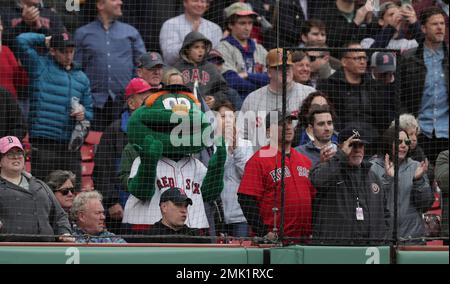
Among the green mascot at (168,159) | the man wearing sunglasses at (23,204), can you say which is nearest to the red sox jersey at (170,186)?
the green mascot at (168,159)

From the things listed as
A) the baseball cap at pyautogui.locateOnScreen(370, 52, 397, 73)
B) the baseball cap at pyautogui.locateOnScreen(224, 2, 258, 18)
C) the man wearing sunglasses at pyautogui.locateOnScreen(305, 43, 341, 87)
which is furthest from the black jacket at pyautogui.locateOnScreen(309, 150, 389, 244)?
the baseball cap at pyautogui.locateOnScreen(224, 2, 258, 18)

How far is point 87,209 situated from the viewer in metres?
10.6

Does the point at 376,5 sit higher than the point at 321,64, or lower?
higher

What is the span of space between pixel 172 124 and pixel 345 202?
1689 millimetres

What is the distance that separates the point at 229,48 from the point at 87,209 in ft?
11.5

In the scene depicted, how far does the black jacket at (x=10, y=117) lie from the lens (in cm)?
1112

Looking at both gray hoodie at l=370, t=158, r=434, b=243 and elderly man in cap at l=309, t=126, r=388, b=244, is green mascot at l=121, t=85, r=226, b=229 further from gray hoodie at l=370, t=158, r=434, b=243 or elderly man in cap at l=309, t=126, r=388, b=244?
gray hoodie at l=370, t=158, r=434, b=243

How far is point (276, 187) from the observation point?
10.4 meters

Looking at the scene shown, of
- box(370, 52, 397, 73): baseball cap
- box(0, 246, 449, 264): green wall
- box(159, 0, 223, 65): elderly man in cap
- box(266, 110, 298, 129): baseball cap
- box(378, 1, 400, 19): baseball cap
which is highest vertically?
box(378, 1, 400, 19): baseball cap

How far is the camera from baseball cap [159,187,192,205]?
10445mm

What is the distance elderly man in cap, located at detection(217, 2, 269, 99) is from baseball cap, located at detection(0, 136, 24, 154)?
3.12 m

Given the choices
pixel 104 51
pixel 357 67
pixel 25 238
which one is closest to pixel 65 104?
pixel 104 51

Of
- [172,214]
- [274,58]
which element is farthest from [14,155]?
[274,58]

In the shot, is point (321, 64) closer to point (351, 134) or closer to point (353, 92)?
point (353, 92)
